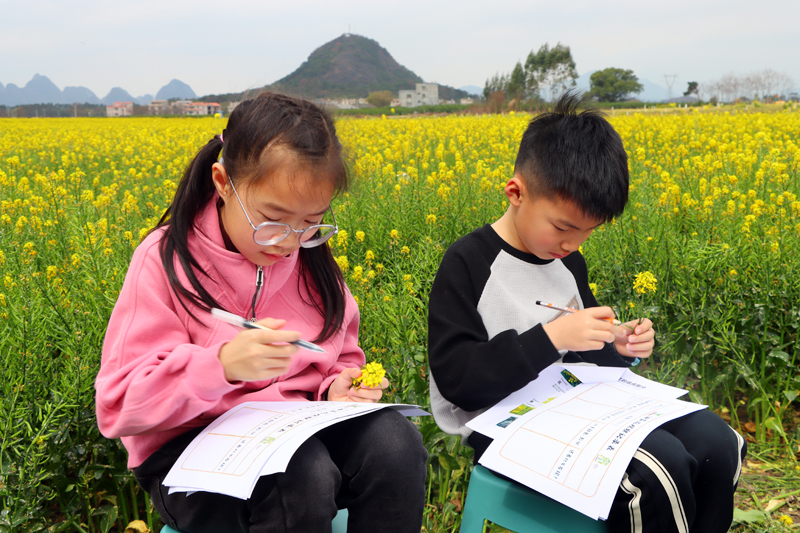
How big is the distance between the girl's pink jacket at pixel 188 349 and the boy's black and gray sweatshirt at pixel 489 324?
0.25 meters

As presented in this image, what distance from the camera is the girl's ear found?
1175 mm

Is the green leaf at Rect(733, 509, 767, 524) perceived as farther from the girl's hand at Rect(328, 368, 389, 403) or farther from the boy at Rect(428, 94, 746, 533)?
the girl's hand at Rect(328, 368, 389, 403)

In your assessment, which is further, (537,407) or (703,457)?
(537,407)

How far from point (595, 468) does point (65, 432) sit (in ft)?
4.37

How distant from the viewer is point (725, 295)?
2.05 m

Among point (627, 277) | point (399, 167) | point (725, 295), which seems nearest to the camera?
point (725, 295)

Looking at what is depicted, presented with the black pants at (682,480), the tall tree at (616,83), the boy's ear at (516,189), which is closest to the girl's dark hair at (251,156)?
the boy's ear at (516,189)

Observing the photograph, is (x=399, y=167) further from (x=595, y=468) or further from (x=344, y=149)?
(x=595, y=468)

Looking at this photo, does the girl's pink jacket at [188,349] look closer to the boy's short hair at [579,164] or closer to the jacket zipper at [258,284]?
the jacket zipper at [258,284]

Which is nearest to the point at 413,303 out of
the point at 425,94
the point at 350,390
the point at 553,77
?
the point at 350,390

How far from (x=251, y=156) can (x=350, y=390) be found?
0.52 metres

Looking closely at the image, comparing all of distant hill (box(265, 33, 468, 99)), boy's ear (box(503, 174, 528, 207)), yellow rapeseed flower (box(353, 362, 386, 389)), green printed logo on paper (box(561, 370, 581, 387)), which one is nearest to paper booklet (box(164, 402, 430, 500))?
yellow rapeseed flower (box(353, 362, 386, 389))

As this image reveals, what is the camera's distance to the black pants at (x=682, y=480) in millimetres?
994

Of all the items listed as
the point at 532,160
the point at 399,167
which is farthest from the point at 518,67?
the point at 532,160
